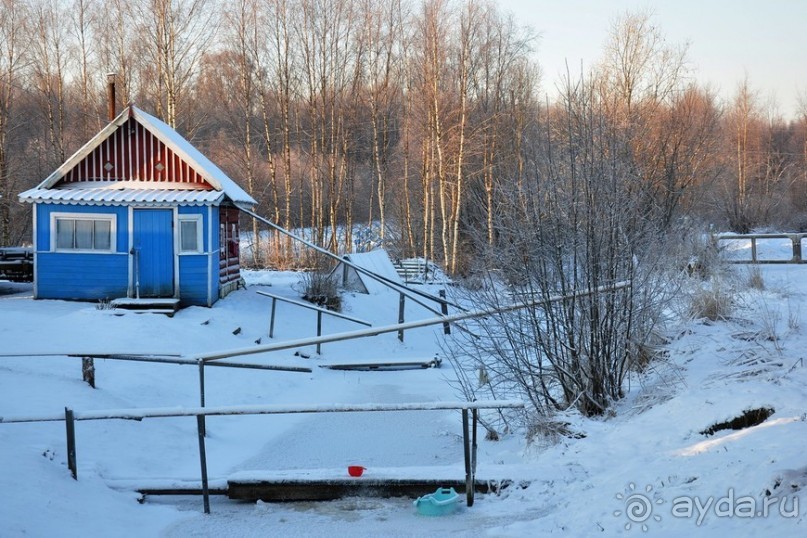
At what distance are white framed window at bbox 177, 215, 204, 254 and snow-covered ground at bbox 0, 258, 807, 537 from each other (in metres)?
4.31

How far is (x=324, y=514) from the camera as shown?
686cm

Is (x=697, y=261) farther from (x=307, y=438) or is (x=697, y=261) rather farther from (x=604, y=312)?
(x=307, y=438)

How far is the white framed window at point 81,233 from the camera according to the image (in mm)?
19531

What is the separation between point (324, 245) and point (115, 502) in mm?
27463

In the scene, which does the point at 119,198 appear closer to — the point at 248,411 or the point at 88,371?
the point at 88,371


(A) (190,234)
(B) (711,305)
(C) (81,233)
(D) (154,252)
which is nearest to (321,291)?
(A) (190,234)

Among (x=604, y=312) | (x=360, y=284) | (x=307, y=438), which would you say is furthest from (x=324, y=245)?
(x=604, y=312)

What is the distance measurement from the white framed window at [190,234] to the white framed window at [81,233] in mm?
1621

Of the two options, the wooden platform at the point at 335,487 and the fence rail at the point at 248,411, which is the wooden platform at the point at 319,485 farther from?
the fence rail at the point at 248,411

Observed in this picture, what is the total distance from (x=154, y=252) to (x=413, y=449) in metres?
11.5

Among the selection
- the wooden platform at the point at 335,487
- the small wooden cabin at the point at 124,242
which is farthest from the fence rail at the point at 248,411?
the small wooden cabin at the point at 124,242

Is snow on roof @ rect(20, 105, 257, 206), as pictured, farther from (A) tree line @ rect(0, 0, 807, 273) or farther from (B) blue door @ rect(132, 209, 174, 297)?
(A) tree line @ rect(0, 0, 807, 273)

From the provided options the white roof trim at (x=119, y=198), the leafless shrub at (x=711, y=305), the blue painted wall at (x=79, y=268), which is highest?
the white roof trim at (x=119, y=198)

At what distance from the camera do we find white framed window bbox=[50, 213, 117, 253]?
64.1 feet
